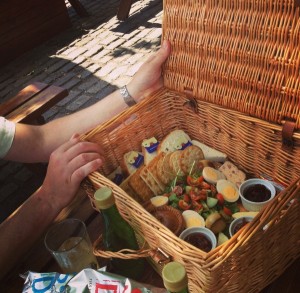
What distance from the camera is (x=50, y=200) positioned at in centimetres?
132

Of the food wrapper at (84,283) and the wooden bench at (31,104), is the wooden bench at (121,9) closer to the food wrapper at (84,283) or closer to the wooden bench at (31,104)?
the wooden bench at (31,104)

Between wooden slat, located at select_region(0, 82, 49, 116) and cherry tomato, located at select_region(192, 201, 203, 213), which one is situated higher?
cherry tomato, located at select_region(192, 201, 203, 213)

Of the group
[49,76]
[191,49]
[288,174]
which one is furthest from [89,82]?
[288,174]

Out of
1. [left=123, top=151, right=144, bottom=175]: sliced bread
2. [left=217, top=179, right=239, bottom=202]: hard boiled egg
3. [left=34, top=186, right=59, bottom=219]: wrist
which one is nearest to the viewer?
[left=217, top=179, right=239, bottom=202]: hard boiled egg

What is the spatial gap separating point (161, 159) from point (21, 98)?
4.92ft

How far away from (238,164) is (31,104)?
152 centimetres

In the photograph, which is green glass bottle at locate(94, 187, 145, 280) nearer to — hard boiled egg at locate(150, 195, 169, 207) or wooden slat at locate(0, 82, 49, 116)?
hard boiled egg at locate(150, 195, 169, 207)

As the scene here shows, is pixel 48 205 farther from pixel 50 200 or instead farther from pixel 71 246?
pixel 71 246

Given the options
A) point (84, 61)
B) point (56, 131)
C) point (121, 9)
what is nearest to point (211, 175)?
point (56, 131)

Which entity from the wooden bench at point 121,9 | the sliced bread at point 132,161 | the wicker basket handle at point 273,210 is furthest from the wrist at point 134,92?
the wooden bench at point 121,9

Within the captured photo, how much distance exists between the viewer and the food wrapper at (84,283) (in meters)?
0.87

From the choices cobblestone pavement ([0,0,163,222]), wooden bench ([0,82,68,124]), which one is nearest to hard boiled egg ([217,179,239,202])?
wooden bench ([0,82,68,124])

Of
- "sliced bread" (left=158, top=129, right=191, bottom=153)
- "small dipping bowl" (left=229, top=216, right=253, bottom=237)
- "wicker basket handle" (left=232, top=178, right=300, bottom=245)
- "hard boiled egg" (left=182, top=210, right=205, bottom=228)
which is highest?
"wicker basket handle" (left=232, top=178, right=300, bottom=245)

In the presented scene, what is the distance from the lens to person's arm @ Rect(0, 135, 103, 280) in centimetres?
123
